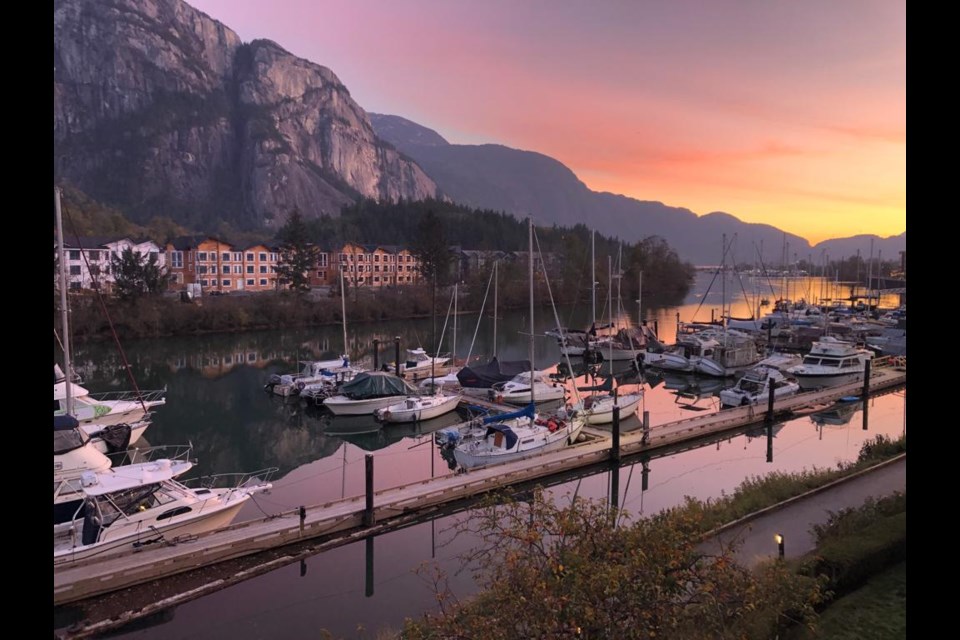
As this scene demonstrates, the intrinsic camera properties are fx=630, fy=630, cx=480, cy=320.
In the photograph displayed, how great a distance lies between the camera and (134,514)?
14531mm

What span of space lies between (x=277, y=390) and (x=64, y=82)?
627ft

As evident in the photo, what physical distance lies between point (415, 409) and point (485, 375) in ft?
19.7

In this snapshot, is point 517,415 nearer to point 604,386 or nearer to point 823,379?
point 604,386

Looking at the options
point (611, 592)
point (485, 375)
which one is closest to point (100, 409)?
point (485, 375)

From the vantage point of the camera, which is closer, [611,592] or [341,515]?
[611,592]

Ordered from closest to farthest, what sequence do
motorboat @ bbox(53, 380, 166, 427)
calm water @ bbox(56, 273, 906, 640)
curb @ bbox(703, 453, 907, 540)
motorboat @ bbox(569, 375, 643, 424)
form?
1. calm water @ bbox(56, 273, 906, 640)
2. curb @ bbox(703, 453, 907, 540)
3. motorboat @ bbox(53, 380, 166, 427)
4. motorboat @ bbox(569, 375, 643, 424)

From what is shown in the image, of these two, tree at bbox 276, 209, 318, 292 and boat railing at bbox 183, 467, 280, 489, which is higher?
tree at bbox 276, 209, 318, 292

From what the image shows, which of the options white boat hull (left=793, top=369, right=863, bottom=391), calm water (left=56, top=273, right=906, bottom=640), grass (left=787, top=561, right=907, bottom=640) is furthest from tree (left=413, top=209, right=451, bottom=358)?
grass (left=787, top=561, right=907, bottom=640)

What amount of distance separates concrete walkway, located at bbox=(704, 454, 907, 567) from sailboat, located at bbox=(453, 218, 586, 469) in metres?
8.40

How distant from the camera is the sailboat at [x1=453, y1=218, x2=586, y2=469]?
67.9ft

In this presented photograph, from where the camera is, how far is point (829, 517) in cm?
1329

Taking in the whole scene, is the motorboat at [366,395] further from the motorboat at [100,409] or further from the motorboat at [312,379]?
the motorboat at [100,409]

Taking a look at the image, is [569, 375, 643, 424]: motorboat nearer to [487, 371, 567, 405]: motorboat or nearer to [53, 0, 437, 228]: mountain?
[487, 371, 567, 405]: motorboat

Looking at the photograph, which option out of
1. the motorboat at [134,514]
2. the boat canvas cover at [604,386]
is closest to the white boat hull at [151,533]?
the motorboat at [134,514]
